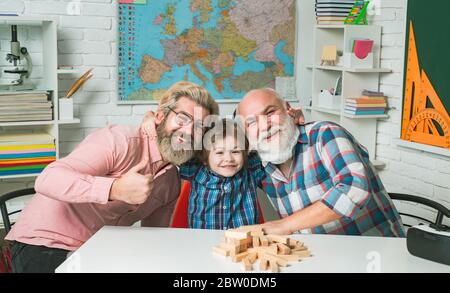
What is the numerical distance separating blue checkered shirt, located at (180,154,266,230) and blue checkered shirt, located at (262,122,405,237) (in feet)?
0.26

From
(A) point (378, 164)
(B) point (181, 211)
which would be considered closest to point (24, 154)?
(B) point (181, 211)

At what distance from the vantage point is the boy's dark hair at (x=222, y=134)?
249 cm

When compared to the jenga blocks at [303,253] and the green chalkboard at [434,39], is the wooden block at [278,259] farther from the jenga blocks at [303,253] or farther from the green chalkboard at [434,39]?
the green chalkboard at [434,39]

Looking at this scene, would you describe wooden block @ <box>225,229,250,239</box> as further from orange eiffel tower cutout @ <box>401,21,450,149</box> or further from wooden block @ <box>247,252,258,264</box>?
orange eiffel tower cutout @ <box>401,21,450,149</box>

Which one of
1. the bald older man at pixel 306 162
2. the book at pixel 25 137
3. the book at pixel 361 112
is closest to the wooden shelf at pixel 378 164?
the book at pixel 361 112

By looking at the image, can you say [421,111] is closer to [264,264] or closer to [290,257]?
[290,257]

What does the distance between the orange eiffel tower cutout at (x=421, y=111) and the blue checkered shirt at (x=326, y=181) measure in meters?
1.15

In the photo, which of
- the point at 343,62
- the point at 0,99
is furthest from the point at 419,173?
the point at 0,99

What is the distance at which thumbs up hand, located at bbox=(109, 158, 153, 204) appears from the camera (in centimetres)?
210

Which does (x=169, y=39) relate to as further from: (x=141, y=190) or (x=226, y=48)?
(x=141, y=190)

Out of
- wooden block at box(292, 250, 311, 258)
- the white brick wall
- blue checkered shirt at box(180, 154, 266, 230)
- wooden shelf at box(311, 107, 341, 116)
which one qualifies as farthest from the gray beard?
wooden shelf at box(311, 107, 341, 116)

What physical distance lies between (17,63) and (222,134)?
174 centimetres
